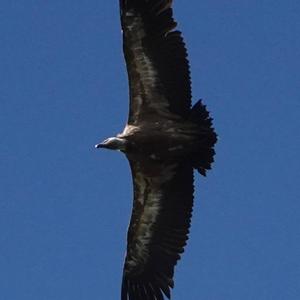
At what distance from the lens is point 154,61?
20.4 metres

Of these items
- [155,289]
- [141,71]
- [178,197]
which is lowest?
[155,289]

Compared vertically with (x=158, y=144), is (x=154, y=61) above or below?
above

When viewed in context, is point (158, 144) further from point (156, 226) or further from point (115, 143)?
point (156, 226)

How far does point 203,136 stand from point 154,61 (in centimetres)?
138

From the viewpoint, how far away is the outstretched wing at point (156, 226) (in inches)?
830

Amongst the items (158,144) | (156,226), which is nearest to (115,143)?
(158,144)

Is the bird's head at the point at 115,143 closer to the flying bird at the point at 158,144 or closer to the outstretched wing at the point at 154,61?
the flying bird at the point at 158,144

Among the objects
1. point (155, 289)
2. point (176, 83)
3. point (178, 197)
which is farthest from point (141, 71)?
point (155, 289)

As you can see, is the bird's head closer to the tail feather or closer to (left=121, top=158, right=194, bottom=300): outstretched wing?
(left=121, top=158, right=194, bottom=300): outstretched wing

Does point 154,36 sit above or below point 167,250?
above

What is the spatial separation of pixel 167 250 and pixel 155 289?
637 millimetres

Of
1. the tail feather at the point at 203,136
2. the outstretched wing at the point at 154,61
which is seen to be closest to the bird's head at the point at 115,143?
the outstretched wing at the point at 154,61

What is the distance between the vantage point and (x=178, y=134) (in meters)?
20.3

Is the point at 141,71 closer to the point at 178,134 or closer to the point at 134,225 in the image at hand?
the point at 178,134
